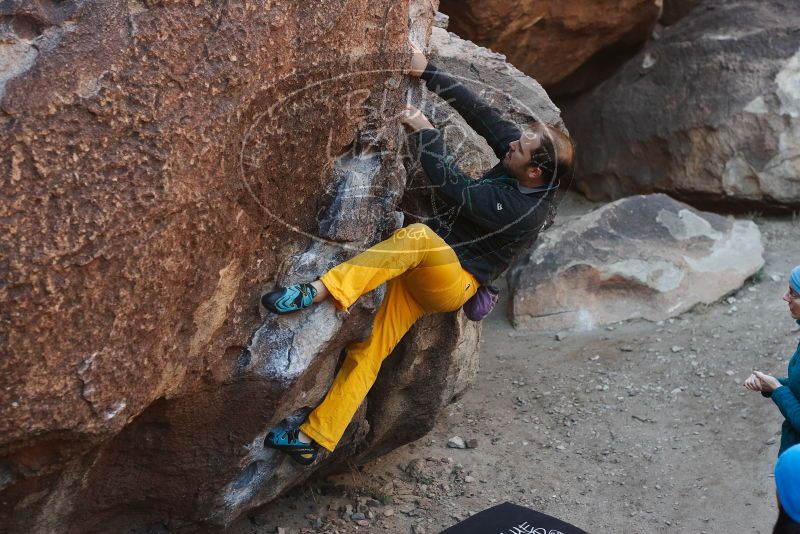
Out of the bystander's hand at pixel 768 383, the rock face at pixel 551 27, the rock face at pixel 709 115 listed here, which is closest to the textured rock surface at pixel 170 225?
the bystander's hand at pixel 768 383

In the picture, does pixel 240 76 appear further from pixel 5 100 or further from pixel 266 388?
pixel 266 388

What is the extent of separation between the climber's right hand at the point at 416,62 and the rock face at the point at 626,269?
2545mm

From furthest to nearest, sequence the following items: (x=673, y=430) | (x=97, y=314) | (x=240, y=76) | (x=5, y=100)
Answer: (x=673, y=430), (x=240, y=76), (x=97, y=314), (x=5, y=100)

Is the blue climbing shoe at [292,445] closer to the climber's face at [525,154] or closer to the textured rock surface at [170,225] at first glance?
the textured rock surface at [170,225]

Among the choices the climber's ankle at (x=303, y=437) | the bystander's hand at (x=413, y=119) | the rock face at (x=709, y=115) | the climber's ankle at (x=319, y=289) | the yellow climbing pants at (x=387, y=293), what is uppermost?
the bystander's hand at (x=413, y=119)

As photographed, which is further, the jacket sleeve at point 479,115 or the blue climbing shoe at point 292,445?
the jacket sleeve at point 479,115

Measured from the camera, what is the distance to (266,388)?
2928 millimetres

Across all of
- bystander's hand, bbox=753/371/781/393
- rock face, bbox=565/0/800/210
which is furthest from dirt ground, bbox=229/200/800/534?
rock face, bbox=565/0/800/210

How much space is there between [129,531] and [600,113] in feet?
17.2

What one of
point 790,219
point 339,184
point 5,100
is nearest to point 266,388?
point 339,184

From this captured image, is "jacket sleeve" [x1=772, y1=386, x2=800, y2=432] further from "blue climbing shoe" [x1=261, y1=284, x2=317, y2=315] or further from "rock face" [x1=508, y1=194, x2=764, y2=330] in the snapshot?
"rock face" [x1=508, y1=194, x2=764, y2=330]

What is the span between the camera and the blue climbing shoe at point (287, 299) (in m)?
2.84

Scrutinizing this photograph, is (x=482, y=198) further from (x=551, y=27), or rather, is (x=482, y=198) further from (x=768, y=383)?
(x=551, y=27)

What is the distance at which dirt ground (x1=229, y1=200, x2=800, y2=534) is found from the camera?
3867mm
